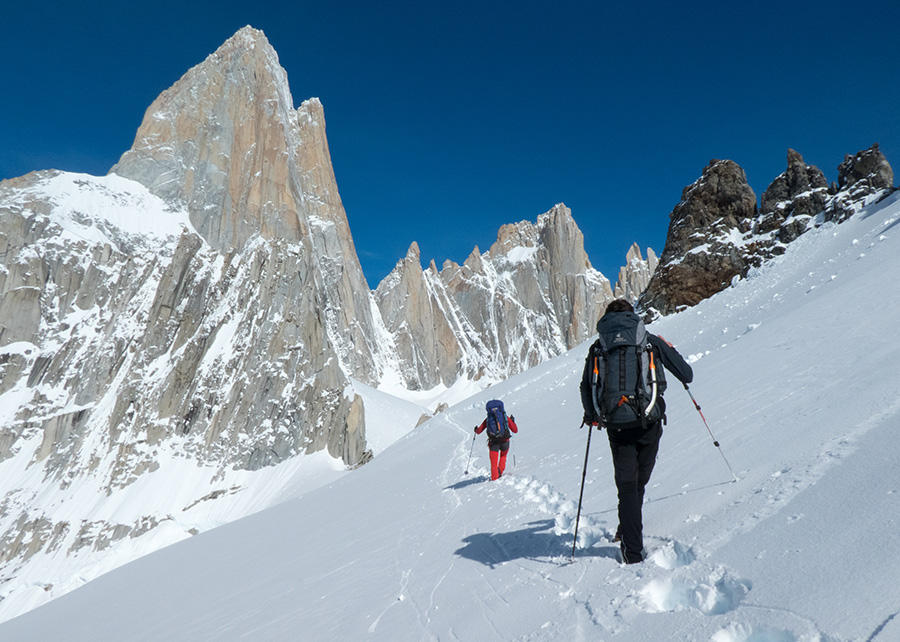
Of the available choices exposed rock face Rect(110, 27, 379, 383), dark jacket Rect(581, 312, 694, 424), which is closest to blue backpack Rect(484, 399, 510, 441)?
dark jacket Rect(581, 312, 694, 424)

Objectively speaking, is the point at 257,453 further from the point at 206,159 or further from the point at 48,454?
the point at 206,159

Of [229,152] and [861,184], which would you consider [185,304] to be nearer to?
[229,152]

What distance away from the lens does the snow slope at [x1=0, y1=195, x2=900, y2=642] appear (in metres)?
2.45

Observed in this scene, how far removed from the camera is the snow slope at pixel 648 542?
8.03ft

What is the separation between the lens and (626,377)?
141 inches

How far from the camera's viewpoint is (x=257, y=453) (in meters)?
52.2

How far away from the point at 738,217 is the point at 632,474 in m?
39.5

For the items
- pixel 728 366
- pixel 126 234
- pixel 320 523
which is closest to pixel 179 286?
pixel 126 234

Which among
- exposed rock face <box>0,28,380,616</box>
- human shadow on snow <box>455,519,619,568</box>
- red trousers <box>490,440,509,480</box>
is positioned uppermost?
exposed rock face <box>0,28,380,616</box>

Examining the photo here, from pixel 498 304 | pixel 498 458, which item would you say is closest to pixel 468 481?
pixel 498 458

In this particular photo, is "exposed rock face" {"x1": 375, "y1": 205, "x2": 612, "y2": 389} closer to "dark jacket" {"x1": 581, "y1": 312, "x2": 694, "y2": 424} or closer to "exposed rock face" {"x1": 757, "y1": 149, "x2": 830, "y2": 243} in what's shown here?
"exposed rock face" {"x1": 757, "y1": 149, "x2": 830, "y2": 243}

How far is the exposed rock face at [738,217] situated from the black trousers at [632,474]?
31707mm

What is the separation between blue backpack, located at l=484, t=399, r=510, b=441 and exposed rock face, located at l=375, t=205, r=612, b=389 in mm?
99192

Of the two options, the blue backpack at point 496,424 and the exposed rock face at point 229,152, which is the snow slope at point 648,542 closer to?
the blue backpack at point 496,424
